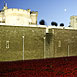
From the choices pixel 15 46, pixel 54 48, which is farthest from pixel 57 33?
pixel 15 46

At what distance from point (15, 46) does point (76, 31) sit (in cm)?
1378

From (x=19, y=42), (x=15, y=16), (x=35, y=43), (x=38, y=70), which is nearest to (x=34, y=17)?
(x=15, y=16)

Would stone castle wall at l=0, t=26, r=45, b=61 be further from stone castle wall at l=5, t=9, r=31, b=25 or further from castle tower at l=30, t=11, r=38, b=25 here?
castle tower at l=30, t=11, r=38, b=25

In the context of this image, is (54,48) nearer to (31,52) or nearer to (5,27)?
(31,52)

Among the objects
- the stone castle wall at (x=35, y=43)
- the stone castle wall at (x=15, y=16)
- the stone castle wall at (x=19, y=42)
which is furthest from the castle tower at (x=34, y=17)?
the stone castle wall at (x=19, y=42)

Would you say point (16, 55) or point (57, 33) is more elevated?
point (57, 33)

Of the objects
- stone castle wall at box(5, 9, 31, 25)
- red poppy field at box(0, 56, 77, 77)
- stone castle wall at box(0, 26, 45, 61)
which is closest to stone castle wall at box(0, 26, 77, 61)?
stone castle wall at box(0, 26, 45, 61)

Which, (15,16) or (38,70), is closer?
(38,70)

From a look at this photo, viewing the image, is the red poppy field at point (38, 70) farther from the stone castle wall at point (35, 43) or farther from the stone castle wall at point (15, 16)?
the stone castle wall at point (15, 16)

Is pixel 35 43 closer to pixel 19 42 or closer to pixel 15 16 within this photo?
pixel 19 42

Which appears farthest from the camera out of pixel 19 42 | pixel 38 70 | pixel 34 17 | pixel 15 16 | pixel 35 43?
pixel 34 17

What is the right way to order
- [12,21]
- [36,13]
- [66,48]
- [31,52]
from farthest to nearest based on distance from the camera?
[36,13], [12,21], [66,48], [31,52]

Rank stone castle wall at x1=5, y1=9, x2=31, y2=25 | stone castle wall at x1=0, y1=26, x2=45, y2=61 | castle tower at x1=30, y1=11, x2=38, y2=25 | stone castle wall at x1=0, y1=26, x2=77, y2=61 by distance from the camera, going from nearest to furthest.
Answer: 1. stone castle wall at x1=0, y1=26, x2=45, y2=61
2. stone castle wall at x1=0, y1=26, x2=77, y2=61
3. stone castle wall at x1=5, y1=9, x2=31, y2=25
4. castle tower at x1=30, y1=11, x2=38, y2=25

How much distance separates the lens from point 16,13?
38719 mm
